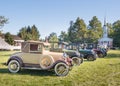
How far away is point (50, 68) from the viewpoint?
12.0m

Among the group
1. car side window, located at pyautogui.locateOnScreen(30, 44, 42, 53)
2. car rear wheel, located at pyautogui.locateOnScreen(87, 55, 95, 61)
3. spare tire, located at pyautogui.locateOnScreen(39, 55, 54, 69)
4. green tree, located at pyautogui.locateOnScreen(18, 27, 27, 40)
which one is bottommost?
car rear wheel, located at pyautogui.locateOnScreen(87, 55, 95, 61)

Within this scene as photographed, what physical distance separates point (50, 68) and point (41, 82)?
2094 millimetres

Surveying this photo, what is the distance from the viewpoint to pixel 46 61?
1213 cm

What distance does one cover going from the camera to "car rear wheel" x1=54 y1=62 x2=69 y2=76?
12.0m

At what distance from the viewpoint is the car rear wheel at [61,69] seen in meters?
12.0

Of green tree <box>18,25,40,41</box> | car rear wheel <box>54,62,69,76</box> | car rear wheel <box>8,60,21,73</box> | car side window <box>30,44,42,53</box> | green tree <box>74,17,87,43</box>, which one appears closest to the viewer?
car rear wheel <box>54,62,69,76</box>

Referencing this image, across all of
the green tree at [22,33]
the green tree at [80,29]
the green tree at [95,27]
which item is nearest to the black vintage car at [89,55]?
the green tree at [22,33]

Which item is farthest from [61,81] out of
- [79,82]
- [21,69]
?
[21,69]

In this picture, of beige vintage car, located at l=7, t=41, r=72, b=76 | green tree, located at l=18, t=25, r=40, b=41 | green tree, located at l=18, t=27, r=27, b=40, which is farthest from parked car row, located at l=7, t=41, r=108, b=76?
green tree, located at l=18, t=27, r=27, b=40

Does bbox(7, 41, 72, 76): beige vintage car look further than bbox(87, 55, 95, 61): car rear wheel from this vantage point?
No

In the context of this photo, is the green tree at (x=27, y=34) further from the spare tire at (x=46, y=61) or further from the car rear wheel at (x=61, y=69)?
the car rear wheel at (x=61, y=69)

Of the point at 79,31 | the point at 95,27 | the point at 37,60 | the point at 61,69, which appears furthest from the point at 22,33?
the point at 61,69

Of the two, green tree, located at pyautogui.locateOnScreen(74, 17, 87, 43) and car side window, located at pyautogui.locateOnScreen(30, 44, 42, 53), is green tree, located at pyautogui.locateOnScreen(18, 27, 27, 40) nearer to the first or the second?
green tree, located at pyautogui.locateOnScreen(74, 17, 87, 43)

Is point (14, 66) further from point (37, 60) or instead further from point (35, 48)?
point (35, 48)
